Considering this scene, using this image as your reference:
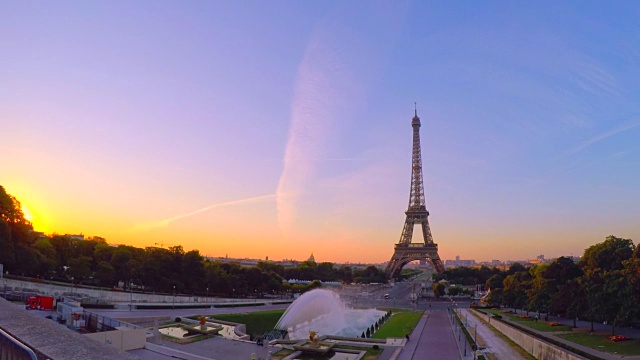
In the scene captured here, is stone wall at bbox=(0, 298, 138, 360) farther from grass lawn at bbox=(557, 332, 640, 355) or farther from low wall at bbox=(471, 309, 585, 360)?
grass lawn at bbox=(557, 332, 640, 355)

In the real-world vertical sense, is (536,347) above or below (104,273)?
below

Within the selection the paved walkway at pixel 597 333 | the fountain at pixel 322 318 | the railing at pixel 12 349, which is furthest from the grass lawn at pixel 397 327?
the railing at pixel 12 349

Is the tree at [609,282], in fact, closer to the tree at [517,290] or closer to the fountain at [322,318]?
the tree at [517,290]

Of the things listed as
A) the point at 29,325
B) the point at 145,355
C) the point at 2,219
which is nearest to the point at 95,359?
the point at 29,325

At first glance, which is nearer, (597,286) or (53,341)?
(53,341)

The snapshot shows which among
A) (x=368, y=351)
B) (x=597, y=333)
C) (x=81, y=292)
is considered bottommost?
(x=368, y=351)

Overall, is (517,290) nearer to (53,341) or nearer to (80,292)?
(80,292)

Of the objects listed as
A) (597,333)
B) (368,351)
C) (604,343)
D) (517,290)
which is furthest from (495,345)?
(517,290)
